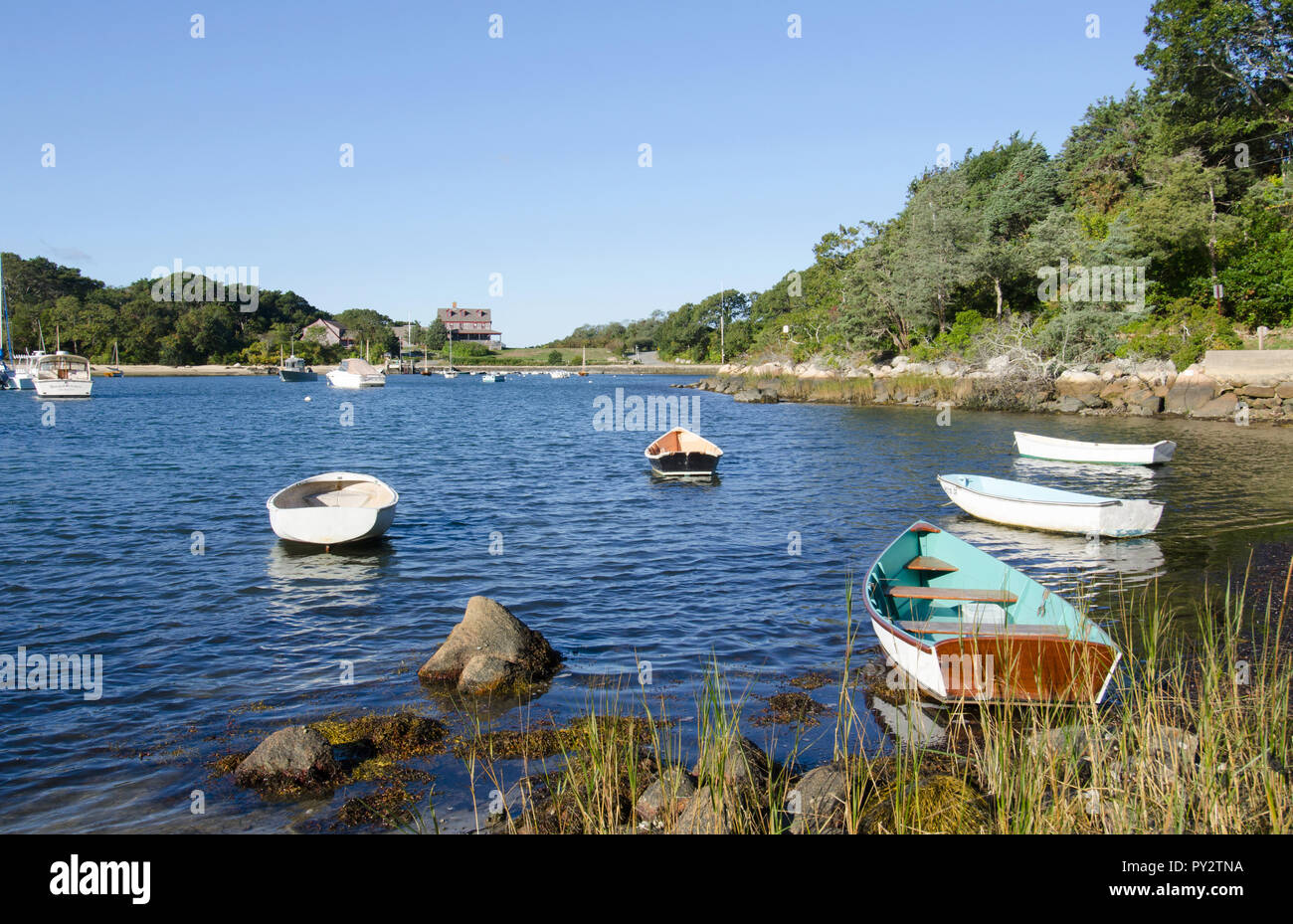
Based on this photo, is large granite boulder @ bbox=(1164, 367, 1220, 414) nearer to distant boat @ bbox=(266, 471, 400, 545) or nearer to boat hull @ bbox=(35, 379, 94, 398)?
distant boat @ bbox=(266, 471, 400, 545)

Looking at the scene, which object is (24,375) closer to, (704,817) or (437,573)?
(437,573)

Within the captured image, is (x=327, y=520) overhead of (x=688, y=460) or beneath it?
beneath

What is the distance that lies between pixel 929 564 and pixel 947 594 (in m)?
1.33

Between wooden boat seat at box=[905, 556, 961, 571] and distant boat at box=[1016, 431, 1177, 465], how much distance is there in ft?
59.6

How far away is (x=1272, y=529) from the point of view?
673 inches

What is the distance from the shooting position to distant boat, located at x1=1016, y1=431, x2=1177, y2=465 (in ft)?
85.4

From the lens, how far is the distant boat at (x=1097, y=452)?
2602 centimetres

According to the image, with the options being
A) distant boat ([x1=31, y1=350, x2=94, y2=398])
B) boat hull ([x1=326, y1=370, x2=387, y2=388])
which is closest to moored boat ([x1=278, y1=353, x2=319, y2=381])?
boat hull ([x1=326, y1=370, x2=387, y2=388])

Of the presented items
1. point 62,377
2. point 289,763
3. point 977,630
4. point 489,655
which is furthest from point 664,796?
point 62,377

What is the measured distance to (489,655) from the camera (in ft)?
32.3
